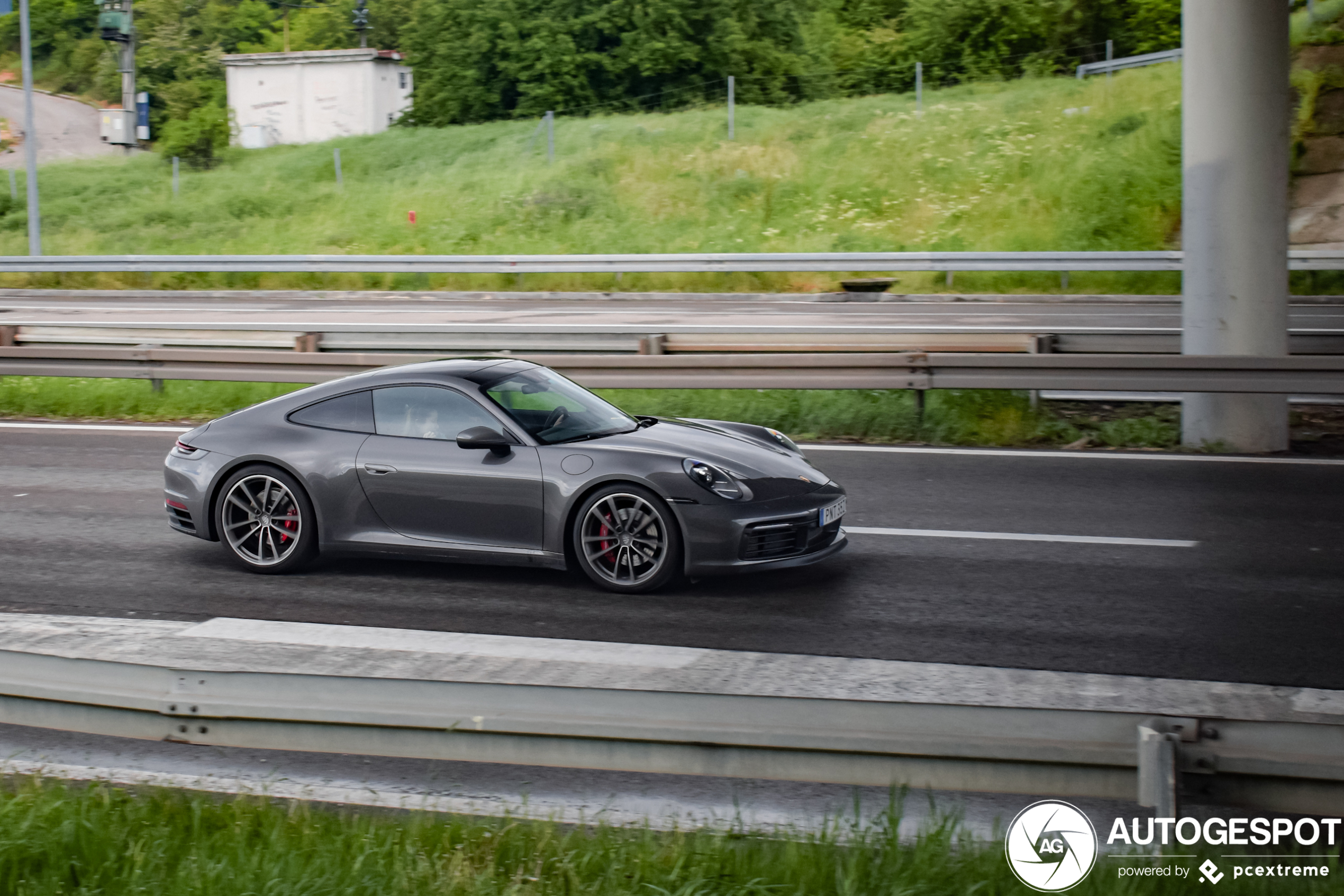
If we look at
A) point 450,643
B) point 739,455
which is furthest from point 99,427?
point 739,455

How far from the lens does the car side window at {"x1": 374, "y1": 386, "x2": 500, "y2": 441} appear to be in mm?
7195

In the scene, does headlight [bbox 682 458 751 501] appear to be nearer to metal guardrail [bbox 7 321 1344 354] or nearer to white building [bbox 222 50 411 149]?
metal guardrail [bbox 7 321 1344 354]

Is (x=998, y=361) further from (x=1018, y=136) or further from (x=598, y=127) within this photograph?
(x=598, y=127)

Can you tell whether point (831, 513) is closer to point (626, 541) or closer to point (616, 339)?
point (626, 541)

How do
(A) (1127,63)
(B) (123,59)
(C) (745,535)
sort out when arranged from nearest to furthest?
(C) (745,535)
(A) (1127,63)
(B) (123,59)

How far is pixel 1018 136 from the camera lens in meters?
30.9

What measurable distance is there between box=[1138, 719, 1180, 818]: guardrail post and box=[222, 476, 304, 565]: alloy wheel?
17.8ft

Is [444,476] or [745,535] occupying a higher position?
[444,476]

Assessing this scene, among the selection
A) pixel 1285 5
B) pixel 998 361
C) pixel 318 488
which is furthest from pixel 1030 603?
pixel 1285 5

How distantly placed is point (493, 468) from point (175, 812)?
308 centimetres

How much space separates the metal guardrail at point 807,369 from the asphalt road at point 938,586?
2.84 feet

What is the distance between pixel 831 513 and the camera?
7.03 meters

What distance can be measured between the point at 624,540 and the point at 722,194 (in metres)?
25.8

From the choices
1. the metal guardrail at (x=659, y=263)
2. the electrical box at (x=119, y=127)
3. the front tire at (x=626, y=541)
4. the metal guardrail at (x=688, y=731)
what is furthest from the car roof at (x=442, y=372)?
the electrical box at (x=119, y=127)
